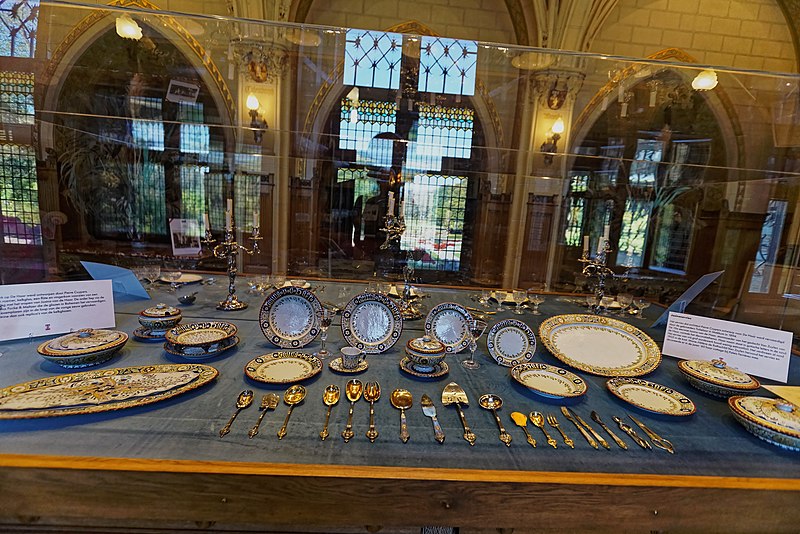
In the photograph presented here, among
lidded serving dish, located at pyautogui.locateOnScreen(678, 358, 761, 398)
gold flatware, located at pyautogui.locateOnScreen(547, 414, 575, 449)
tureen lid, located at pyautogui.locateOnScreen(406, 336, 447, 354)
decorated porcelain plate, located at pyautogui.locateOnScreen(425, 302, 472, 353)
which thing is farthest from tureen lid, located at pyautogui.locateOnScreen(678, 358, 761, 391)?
tureen lid, located at pyautogui.locateOnScreen(406, 336, 447, 354)

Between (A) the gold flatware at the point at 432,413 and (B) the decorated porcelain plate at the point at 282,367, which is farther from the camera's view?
(B) the decorated porcelain plate at the point at 282,367

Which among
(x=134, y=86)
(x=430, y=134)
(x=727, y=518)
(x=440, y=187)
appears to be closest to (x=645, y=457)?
(x=727, y=518)

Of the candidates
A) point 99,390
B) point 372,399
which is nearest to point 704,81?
point 372,399

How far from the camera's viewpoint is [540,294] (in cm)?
300

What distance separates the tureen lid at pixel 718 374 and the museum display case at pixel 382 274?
0.5 inches

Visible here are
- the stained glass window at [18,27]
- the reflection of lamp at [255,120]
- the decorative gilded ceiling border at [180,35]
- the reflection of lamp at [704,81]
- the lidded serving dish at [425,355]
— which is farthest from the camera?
the reflection of lamp at [255,120]

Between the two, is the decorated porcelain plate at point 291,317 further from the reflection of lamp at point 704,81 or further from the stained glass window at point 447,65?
the reflection of lamp at point 704,81

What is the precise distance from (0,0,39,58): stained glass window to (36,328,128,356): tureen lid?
1877mm

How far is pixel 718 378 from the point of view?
1415 mm

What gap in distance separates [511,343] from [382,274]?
183cm

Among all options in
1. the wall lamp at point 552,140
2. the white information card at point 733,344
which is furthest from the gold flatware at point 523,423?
the wall lamp at point 552,140

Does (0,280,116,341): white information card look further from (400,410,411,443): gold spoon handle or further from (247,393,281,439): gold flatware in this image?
(400,410,411,443): gold spoon handle

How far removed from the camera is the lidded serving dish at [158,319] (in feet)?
5.40

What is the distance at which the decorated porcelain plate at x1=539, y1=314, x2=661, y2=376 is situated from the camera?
1580 mm
